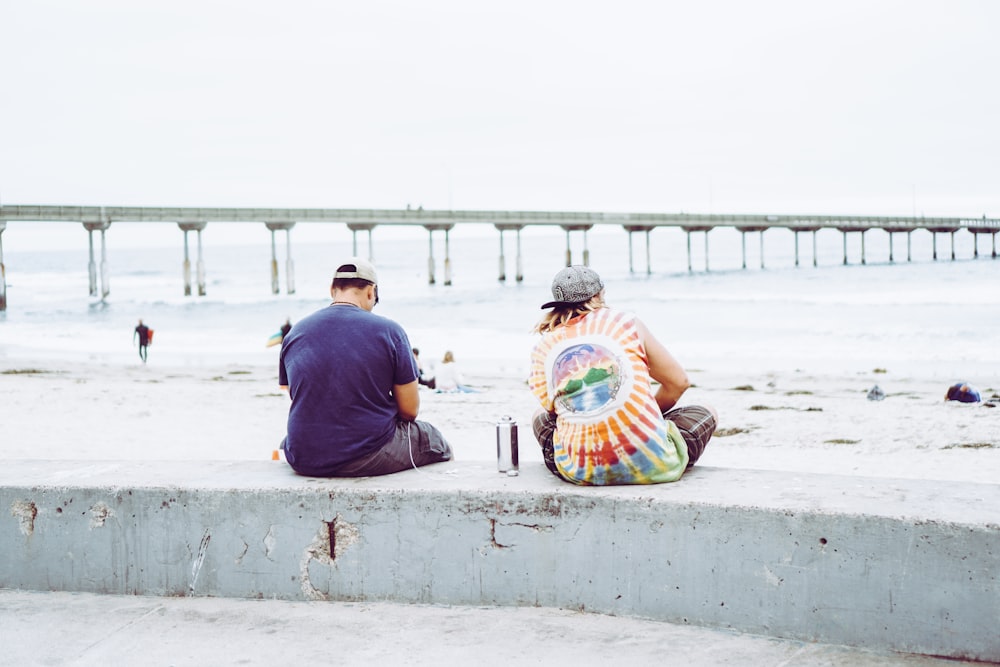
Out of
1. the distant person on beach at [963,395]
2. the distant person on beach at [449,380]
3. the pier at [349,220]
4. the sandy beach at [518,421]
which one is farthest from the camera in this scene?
the pier at [349,220]

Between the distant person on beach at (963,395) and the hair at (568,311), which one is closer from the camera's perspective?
the hair at (568,311)

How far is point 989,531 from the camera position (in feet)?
7.96

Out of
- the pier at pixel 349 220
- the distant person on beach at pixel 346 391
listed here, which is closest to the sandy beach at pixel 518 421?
the distant person on beach at pixel 346 391

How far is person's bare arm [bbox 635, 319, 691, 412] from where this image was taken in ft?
9.91

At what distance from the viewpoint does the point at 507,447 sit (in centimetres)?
317

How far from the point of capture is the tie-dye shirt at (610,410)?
116 inches

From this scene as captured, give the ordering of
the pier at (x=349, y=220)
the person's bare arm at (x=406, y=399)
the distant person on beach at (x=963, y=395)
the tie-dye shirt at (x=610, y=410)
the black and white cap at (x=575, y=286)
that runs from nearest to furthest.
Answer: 1. the tie-dye shirt at (x=610, y=410)
2. the black and white cap at (x=575, y=286)
3. the person's bare arm at (x=406, y=399)
4. the distant person on beach at (x=963, y=395)
5. the pier at (x=349, y=220)

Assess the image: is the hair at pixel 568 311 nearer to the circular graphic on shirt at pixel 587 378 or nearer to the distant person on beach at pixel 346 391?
the circular graphic on shirt at pixel 587 378

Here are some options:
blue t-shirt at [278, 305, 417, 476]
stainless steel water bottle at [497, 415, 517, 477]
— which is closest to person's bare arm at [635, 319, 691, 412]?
stainless steel water bottle at [497, 415, 517, 477]

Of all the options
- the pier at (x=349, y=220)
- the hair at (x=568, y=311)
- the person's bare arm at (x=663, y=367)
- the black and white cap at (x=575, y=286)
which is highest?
the pier at (x=349, y=220)

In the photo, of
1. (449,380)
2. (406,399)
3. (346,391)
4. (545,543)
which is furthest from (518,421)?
(545,543)

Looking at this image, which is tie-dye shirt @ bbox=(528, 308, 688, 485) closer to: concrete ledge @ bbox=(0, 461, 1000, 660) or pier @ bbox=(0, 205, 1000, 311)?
concrete ledge @ bbox=(0, 461, 1000, 660)

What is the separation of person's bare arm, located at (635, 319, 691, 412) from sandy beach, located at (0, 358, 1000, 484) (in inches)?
129

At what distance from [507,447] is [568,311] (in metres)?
0.49
